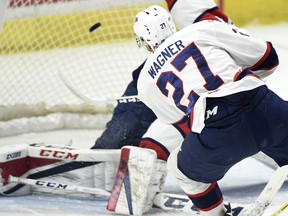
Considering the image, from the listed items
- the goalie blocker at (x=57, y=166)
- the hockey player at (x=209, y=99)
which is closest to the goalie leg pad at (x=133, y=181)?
the goalie blocker at (x=57, y=166)

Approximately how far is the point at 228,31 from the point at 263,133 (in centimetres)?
31

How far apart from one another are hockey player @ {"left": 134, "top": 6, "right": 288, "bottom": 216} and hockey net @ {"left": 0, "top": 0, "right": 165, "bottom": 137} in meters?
1.42

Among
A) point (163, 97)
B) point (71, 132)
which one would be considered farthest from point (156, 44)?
point (71, 132)

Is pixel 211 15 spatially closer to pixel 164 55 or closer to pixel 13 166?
pixel 164 55

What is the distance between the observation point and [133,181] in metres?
2.70

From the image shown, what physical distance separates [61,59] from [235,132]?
Answer: 2057mm

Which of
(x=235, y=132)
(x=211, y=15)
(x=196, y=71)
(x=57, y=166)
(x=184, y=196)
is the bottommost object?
(x=184, y=196)

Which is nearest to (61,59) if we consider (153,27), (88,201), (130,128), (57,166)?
(130,128)

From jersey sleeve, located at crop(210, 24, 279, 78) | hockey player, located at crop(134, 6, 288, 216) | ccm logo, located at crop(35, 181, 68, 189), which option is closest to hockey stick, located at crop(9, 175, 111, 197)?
ccm logo, located at crop(35, 181, 68, 189)

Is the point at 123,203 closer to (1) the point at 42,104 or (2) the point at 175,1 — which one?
(2) the point at 175,1

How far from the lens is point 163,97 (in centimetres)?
231

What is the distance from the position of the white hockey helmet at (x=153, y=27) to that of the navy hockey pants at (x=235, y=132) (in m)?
0.28

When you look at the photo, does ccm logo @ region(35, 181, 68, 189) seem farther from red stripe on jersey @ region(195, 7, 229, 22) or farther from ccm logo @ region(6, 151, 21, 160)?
red stripe on jersey @ region(195, 7, 229, 22)

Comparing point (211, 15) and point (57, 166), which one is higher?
point (211, 15)
